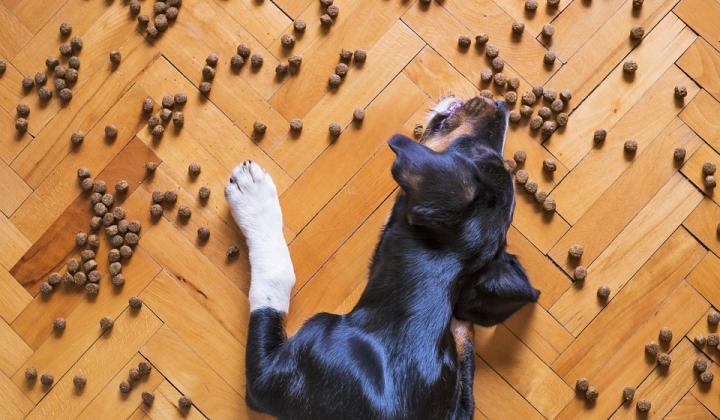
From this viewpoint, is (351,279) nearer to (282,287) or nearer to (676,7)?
(282,287)

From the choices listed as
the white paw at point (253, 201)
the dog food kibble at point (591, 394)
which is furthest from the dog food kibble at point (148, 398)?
the dog food kibble at point (591, 394)

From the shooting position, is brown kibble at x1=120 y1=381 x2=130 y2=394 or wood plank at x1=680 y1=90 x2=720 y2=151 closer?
brown kibble at x1=120 y1=381 x2=130 y2=394

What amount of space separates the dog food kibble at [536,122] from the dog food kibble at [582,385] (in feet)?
3.51

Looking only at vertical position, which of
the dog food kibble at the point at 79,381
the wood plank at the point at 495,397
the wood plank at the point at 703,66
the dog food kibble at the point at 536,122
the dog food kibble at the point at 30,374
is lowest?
the dog food kibble at the point at 30,374

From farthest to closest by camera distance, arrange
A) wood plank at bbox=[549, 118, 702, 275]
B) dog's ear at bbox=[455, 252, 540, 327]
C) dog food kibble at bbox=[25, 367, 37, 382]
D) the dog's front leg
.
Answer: wood plank at bbox=[549, 118, 702, 275] → dog food kibble at bbox=[25, 367, 37, 382] → the dog's front leg → dog's ear at bbox=[455, 252, 540, 327]

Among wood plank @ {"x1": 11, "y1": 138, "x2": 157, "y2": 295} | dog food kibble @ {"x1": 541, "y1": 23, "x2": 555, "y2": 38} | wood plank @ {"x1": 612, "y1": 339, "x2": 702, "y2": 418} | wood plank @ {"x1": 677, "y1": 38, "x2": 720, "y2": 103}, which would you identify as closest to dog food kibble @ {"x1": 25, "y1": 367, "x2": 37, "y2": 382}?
wood plank @ {"x1": 11, "y1": 138, "x2": 157, "y2": 295}

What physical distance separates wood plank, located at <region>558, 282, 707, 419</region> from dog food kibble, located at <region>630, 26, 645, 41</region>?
1.11 m

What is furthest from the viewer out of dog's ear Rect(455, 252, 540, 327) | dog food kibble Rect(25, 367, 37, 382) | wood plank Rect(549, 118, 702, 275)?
wood plank Rect(549, 118, 702, 275)

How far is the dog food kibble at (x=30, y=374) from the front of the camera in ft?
11.3

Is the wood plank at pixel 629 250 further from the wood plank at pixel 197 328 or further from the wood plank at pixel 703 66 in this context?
the wood plank at pixel 197 328

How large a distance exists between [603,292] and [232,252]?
5.09 feet

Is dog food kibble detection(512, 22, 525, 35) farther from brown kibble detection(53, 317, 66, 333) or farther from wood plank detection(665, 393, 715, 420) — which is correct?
brown kibble detection(53, 317, 66, 333)

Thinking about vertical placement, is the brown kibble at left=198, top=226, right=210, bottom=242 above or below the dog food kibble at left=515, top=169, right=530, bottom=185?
below

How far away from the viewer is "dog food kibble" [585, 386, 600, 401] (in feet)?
11.4
